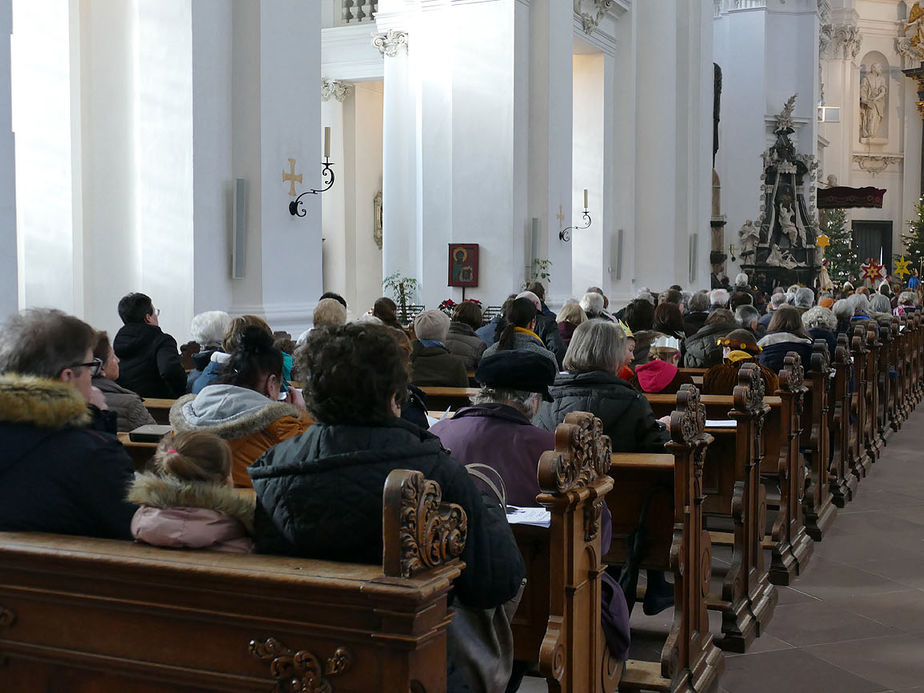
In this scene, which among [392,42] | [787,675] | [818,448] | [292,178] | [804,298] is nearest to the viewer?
[787,675]

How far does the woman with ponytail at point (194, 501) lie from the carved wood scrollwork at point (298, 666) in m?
0.33

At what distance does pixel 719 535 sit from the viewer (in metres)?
5.74

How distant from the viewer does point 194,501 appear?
2.32m

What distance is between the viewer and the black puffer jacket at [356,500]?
87.9 inches

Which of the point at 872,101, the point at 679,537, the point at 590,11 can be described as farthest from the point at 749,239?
the point at 679,537

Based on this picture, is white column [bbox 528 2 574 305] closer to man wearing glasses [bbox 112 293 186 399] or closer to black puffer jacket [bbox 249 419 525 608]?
A: man wearing glasses [bbox 112 293 186 399]

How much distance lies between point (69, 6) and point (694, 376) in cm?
572

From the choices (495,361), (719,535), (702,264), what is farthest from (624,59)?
(495,361)

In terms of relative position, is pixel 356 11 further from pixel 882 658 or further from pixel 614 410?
pixel 882 658

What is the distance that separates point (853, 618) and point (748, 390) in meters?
1.28

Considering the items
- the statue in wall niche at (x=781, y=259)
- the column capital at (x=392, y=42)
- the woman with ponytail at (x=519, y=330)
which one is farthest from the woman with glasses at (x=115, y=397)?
the statue in wall niche at (x=781, y=259)

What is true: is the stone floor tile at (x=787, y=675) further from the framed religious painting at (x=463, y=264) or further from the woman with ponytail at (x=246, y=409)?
the framed religious painting at (x=463, y=264)

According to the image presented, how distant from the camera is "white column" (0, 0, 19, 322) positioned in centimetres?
602

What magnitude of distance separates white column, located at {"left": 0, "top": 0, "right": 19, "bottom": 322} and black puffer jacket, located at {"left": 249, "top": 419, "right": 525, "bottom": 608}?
4209 mm
